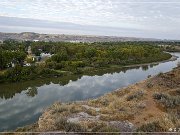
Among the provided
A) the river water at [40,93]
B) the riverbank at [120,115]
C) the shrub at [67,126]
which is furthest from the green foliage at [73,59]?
the shrub at [67,126]

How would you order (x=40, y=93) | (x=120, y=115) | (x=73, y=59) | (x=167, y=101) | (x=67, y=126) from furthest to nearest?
(x=73, y=59), (x=40, y=93), (x=167, y=101), (x=120, y=115), (x=67, y=126)

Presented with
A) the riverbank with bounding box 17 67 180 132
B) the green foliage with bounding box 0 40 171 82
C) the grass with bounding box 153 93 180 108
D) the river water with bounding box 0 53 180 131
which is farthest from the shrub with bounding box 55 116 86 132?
the green foliage with bounding box 0 40 171 82

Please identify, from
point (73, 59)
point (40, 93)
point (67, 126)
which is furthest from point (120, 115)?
point (73, 59)

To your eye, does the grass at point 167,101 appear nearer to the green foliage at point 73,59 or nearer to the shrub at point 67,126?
the shrub at point 67,126

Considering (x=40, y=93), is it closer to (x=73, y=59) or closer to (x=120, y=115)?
(x=120, y=115)

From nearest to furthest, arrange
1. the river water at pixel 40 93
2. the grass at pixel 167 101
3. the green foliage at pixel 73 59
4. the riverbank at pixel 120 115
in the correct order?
the riverbank at pixel 120 115 → the grass at pixel 167 101 → the river water at pixel 40 93 → the green foliage at pixel 73 59

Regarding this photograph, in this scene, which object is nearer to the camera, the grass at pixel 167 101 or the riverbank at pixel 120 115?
the riverbank at pixel 120 115

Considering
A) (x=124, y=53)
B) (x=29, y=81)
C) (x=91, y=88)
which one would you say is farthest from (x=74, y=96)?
(x=124, y=53)
